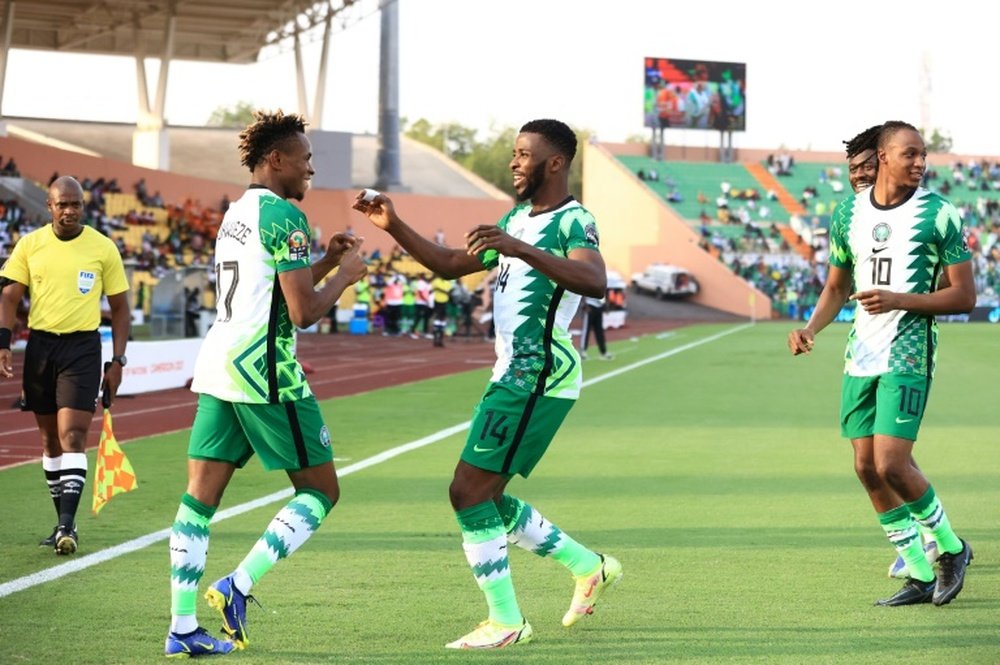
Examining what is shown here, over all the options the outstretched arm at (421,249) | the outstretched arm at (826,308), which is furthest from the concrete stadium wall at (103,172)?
the outstretched arm at (421,249)

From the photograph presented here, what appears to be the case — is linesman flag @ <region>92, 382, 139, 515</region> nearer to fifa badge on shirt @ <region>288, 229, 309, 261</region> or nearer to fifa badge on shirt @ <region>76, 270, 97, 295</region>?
fifa badge on shirt @ <region>76, 270, 97, 295</region>

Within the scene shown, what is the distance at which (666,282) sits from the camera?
70125 millimetres

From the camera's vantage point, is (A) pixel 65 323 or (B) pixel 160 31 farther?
(B) pixel 160 31

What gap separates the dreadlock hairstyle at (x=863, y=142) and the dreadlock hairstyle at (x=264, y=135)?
3.11 m

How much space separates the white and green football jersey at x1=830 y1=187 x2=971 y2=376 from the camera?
7121 millimetres

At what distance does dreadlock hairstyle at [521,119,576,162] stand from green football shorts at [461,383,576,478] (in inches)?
38.9

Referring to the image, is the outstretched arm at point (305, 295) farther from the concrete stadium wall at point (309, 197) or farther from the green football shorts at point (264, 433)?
the concrete stadium wall at point (309, 197)

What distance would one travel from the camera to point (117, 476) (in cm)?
912

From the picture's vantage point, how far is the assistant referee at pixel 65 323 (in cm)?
877

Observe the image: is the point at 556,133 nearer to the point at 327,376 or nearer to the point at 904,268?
the point at 904,268

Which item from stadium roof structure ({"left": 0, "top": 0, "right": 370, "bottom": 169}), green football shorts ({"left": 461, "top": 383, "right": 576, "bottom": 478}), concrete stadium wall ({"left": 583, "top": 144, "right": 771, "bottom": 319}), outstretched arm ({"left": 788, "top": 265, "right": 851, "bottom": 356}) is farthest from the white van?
green football shorts ({"left": 461, "top": 383, "right": 576, "bottom": 478})

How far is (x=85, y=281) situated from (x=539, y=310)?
11.6 ft

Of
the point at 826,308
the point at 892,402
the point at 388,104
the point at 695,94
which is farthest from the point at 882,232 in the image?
the point at 695,94

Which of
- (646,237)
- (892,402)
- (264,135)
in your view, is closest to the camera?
(264,135)
